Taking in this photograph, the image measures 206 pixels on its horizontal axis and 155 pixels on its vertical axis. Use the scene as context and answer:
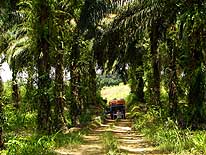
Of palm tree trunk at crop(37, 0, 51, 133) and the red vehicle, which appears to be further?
the red vehicle

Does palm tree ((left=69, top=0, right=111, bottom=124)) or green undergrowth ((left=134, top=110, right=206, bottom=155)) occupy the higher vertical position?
palm tree ((left=69, top=0, right=111, bottom=124))

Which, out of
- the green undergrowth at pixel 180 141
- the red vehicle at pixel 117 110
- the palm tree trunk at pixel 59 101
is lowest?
the red vehicle at pixel 117 110

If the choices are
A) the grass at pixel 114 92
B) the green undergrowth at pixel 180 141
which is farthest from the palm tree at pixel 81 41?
the grass at pixel 114 92

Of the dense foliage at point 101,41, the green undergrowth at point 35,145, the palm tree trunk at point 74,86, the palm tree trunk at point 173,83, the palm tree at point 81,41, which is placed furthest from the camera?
the palm tree trunk at point 74,86

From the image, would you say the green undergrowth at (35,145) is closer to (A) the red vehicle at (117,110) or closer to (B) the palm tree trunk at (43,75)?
(B) the palm tree trunk at (43,75)

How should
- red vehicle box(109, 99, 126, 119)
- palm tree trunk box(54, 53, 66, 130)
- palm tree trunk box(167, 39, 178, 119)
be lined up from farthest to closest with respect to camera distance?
red vehicle box(109, 99, 126, 119)
palm tree trunk box(167, 39, 178, 119)
palm tree trunk box(54, 53, 66, 130)

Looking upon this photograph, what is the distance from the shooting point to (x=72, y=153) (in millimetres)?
12242

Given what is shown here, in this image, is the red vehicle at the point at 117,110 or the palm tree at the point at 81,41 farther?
the red vehicle at the point at 117,110

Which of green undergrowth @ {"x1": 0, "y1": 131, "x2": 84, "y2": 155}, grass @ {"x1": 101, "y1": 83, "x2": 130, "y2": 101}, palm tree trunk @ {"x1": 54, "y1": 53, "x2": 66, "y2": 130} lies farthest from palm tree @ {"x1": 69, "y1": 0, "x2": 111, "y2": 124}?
grass @ {"x1": 101, "y1": 83, "x2": 130, "y2": 101}

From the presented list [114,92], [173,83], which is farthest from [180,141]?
[114,92]

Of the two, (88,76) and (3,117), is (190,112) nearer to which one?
(3,117)

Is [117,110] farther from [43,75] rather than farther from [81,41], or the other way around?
[43,75]

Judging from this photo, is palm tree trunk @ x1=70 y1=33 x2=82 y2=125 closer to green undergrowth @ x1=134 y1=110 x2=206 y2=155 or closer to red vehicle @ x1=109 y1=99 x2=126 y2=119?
green undergrowth @ x1=134 y1=110 x2=206 y2=155

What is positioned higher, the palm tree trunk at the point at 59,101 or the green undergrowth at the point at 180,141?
the palm tree trunk at the point at 59,101
